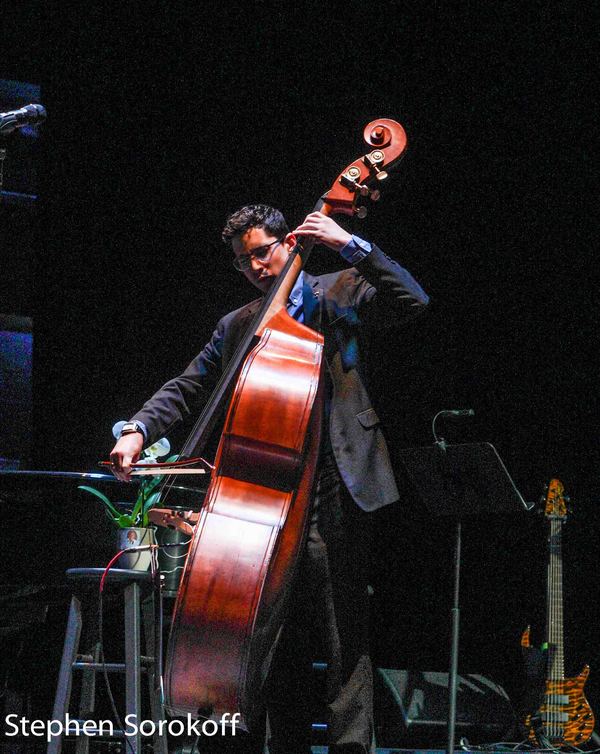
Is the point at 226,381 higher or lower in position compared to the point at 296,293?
lower

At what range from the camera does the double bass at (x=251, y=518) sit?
1.76 m

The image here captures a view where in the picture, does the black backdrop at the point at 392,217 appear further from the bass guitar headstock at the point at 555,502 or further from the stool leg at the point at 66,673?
the stool leg at the point at 66,673

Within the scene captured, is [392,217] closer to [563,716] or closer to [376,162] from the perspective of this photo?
[376,162]

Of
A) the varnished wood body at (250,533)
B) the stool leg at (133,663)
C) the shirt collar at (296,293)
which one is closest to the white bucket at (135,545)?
the stool leg at (133,663)

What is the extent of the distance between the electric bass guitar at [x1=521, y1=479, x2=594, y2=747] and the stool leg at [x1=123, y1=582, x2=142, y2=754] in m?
1.88

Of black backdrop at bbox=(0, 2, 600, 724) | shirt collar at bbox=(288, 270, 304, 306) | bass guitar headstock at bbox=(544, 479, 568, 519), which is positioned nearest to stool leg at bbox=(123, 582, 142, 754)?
shirt collar at bbox=(288, 270, 304, 306)

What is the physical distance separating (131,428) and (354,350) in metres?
0.67

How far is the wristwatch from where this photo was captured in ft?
7.76

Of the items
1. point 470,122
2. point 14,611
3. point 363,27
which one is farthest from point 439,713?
point 363,27

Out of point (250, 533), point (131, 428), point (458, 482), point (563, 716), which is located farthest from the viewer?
point (563, 716)

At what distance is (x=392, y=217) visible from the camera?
154 inches

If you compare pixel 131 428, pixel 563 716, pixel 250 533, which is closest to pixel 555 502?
pixel 563 716

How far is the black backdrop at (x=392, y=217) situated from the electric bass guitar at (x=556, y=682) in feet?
0.92

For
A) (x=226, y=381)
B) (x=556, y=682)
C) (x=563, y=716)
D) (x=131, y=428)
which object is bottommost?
(x=563, y=716)
